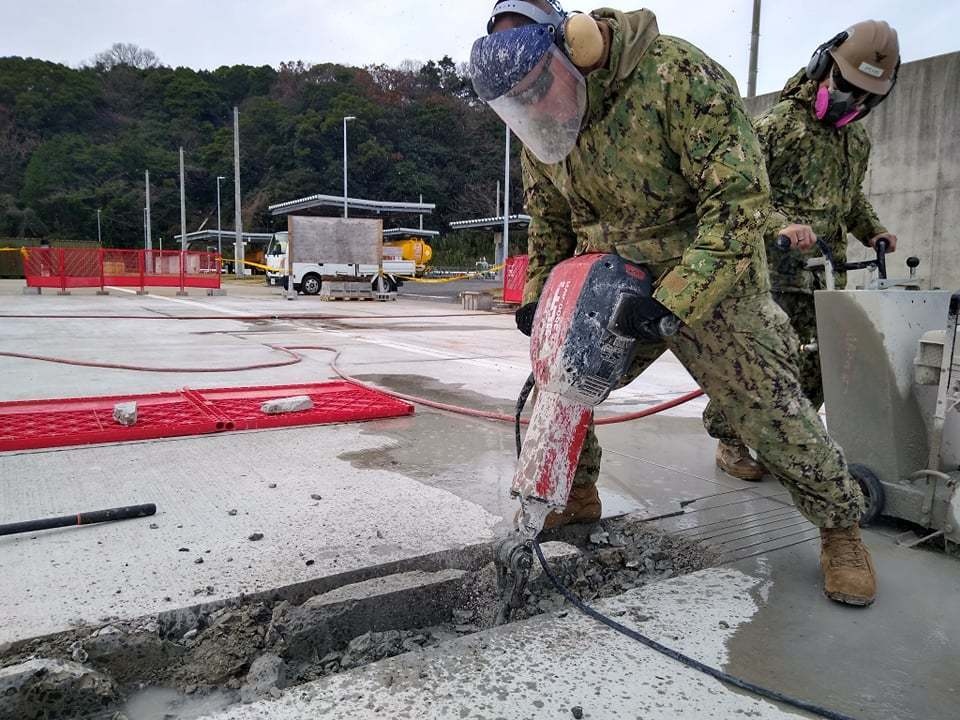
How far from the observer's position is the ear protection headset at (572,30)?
1870 millimetres

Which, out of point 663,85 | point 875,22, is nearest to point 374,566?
point 663,85

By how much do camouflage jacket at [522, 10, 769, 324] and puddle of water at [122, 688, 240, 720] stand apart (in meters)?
1.45

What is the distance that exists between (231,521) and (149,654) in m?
0.78

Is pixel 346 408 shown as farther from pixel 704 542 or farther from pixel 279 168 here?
pixel 279 168

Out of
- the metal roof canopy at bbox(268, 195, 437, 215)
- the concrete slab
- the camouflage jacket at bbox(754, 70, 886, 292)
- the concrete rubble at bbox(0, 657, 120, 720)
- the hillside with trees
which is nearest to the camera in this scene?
the concrete rubble at bbox(0, 657, 120, 720)

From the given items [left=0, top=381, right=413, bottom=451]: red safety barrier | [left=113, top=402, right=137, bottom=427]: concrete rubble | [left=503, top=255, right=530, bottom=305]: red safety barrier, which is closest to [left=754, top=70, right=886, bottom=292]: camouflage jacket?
[left=0, top=381, right=413, bottom=451]: red safety barrier

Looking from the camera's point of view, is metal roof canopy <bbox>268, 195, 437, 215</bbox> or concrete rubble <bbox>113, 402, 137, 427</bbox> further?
metal roof canopy <bbox>268, 195, 437, 215</bbox>

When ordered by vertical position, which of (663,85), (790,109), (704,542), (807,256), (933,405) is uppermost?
(790,109)

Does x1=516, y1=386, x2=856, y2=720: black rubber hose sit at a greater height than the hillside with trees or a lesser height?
lesser

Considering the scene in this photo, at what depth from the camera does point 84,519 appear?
2428mm

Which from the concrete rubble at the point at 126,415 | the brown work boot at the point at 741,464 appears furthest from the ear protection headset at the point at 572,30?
the concrete rubble at the point at 126,415

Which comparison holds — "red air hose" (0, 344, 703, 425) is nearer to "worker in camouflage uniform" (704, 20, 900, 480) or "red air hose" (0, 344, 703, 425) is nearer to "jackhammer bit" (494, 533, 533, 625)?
"worker in camouflage uniform" (704, 20, 900, 480)

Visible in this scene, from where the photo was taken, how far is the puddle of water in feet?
5.35

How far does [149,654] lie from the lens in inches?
70.2
